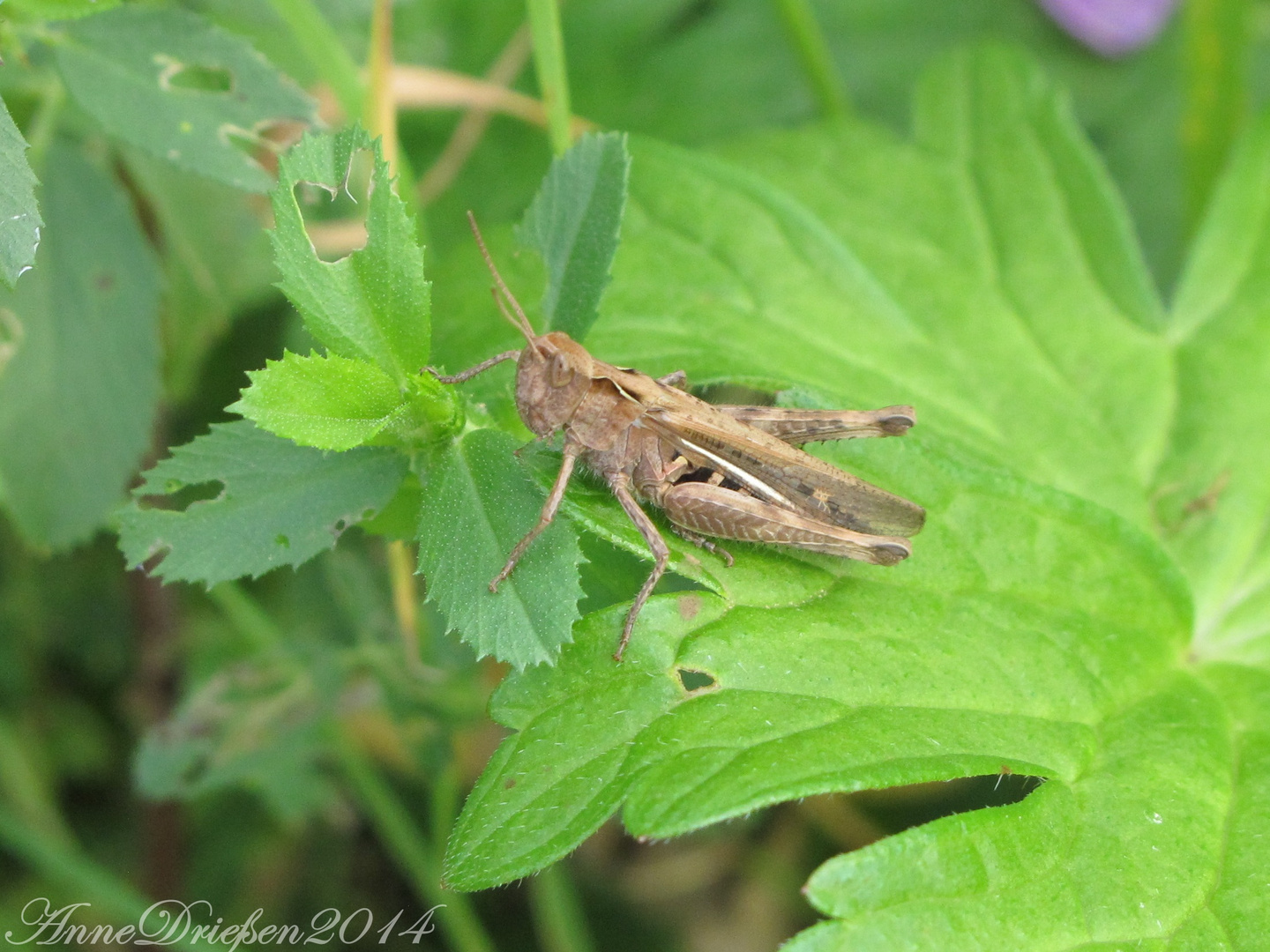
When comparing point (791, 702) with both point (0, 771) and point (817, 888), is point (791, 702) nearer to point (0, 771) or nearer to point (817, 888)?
point (817, 888)

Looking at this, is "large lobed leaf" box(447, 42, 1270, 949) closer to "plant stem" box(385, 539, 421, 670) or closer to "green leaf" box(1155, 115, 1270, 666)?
"green leaf" box(1155, 115, 1270, 666)

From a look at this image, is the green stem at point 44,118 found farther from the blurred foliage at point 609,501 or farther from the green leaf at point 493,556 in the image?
the green leaf at point 493,556

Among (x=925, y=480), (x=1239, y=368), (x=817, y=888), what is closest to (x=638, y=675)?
(x=817, y=888)

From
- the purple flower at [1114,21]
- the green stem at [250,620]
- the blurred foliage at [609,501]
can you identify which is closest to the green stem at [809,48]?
the blurred foliage at [609,501]

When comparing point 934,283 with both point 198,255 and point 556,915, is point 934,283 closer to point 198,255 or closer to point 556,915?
point 198,255

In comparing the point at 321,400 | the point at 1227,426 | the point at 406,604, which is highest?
the point at 321,400

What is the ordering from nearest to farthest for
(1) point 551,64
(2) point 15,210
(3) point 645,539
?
(2) point 15,210
(3) point 645,539
(1) point 551,64

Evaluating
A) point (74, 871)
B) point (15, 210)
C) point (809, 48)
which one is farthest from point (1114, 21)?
point (74, 871)
